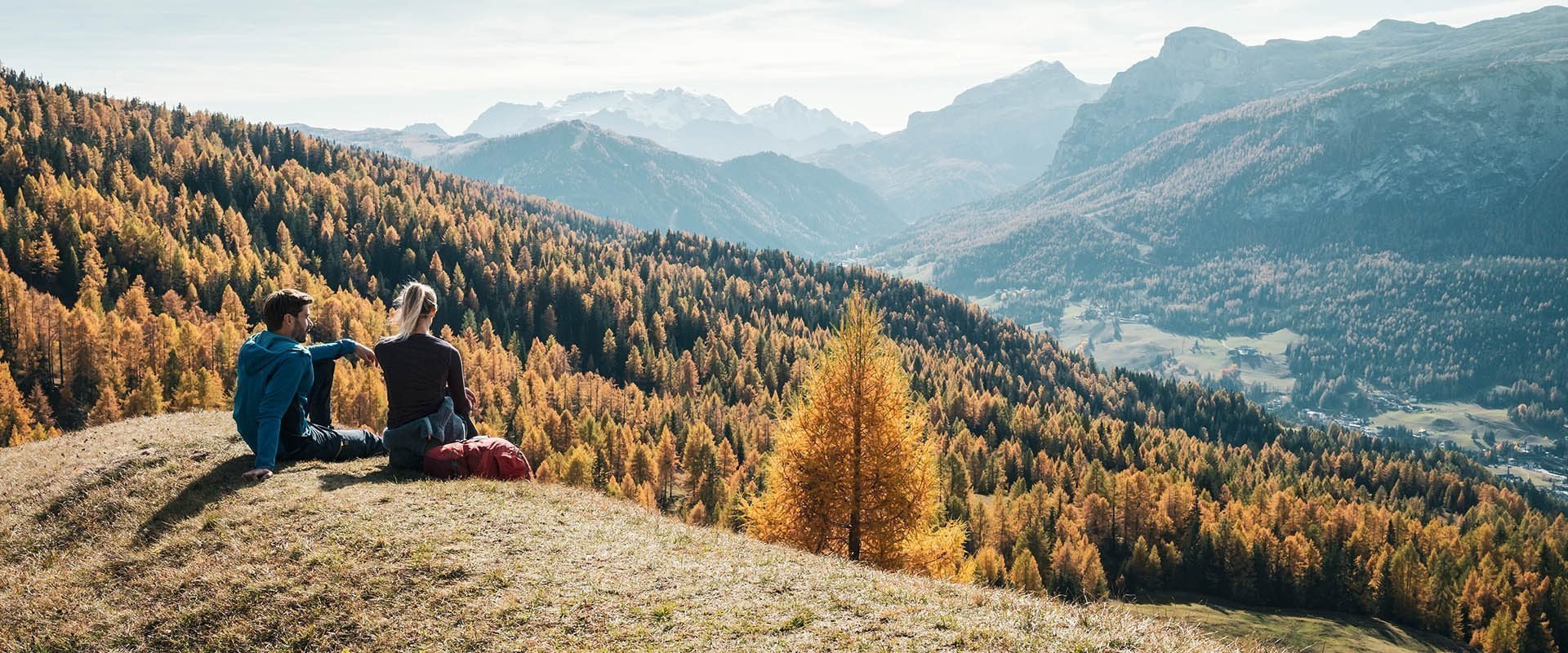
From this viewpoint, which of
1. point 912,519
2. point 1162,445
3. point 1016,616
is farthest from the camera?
point 1162,445

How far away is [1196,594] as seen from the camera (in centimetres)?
11375

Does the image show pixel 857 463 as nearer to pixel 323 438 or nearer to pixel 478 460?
pixel 478 460

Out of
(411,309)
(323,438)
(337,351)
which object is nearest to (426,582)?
(411,309)

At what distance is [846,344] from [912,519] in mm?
7481

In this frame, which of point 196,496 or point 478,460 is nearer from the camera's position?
point 196,496

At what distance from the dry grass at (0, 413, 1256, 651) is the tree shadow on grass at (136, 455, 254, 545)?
49mm

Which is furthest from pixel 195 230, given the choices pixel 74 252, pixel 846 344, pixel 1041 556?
pixel 846 344

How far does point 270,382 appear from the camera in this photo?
1755 cm

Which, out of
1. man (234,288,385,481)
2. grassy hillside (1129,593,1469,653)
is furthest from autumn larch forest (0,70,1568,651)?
man (234,288,385,481)

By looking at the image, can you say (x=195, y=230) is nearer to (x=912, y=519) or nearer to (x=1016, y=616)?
(x=912, y=519)

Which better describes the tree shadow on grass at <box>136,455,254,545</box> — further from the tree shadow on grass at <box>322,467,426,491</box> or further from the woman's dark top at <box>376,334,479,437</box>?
the woman's dark top at <box>376,334,479,437</box>

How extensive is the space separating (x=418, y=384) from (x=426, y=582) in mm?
6100

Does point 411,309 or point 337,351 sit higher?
point 411,309

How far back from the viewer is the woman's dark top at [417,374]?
17.9 metres
